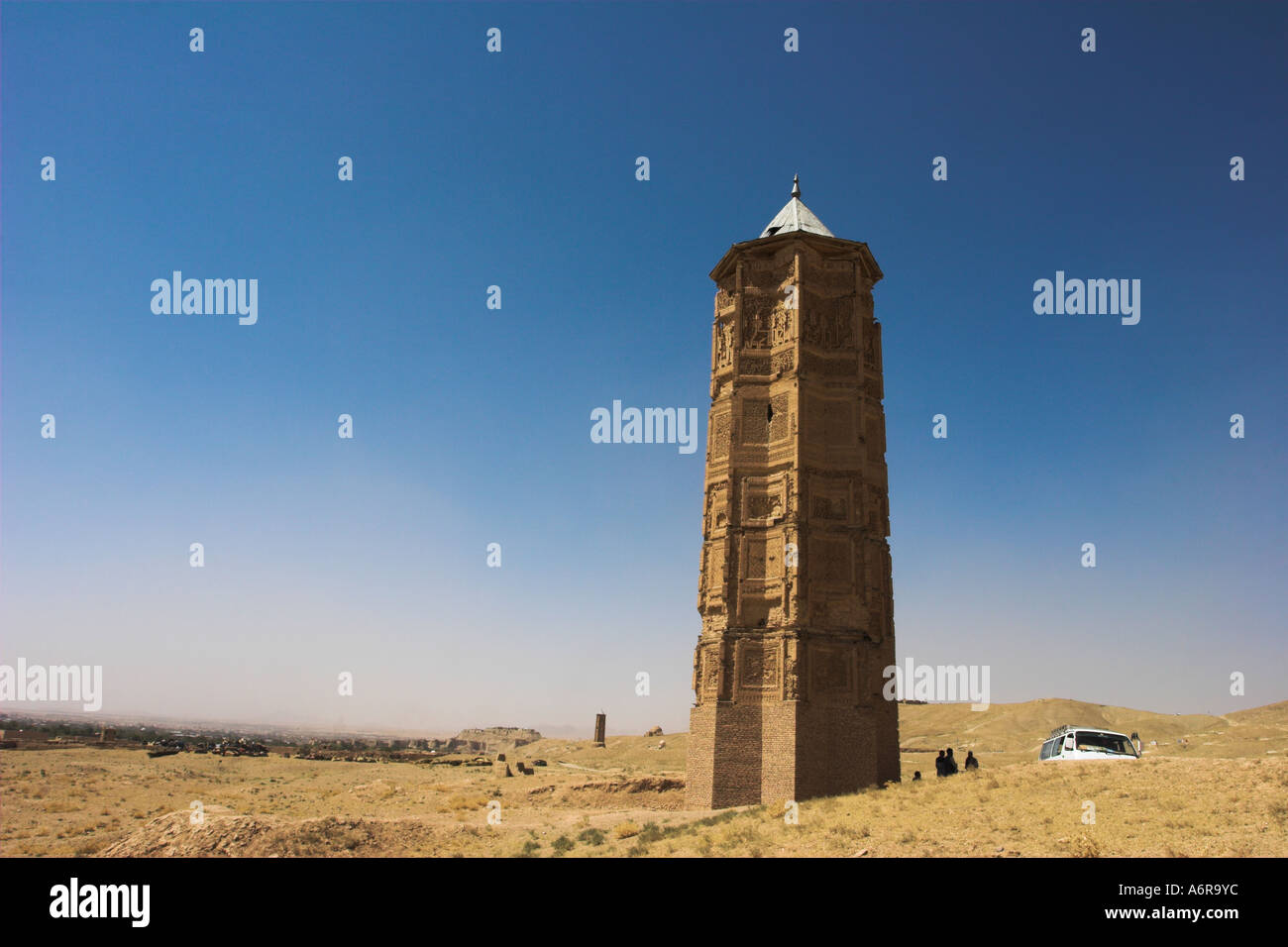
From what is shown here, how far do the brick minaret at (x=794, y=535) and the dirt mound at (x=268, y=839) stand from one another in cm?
950

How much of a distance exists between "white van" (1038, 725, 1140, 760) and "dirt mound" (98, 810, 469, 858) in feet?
59.5

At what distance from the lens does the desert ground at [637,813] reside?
49.9 feet

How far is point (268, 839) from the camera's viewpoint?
2027 centimetres

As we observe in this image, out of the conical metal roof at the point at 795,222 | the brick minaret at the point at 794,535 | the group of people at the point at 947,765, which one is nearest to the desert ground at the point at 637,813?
the group of people at the point at 947,765

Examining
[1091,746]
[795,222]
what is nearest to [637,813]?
[1091,746]

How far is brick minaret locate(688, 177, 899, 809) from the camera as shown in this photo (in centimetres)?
2564

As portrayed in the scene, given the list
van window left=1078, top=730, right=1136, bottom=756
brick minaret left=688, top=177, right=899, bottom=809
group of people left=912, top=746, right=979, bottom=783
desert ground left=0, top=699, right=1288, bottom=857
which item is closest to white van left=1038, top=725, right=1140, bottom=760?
van window left=1078, top=730, right=1136, bottom=756

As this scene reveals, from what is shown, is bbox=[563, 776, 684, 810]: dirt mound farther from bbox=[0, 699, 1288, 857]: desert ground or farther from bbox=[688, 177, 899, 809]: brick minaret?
bbox=[688, 177, 899, 809]: brick minaret

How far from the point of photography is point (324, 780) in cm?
4338

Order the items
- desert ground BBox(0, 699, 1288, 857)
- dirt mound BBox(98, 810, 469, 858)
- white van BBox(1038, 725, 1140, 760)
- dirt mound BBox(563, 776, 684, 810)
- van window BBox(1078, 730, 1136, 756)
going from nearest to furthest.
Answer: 1. desert ground BBox(0, 699, 1288, 857)
2. dirt mound BBox(98, 810, 469, 858)
3. white van BBox(1038, 725, 1140, 760)
4. van window BBox(1078, 730, 1136, 756)
5. dirt mound BBox(563, 776, 684, 810)

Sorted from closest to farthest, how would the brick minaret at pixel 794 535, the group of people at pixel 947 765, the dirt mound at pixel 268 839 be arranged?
1. the dirt mound at pixel 268 839
2. the group of people at pixel 947 765
3. the brick minaret at pixel 794 535

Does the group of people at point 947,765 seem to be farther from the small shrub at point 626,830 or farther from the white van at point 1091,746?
the small shrub at point 626,830
